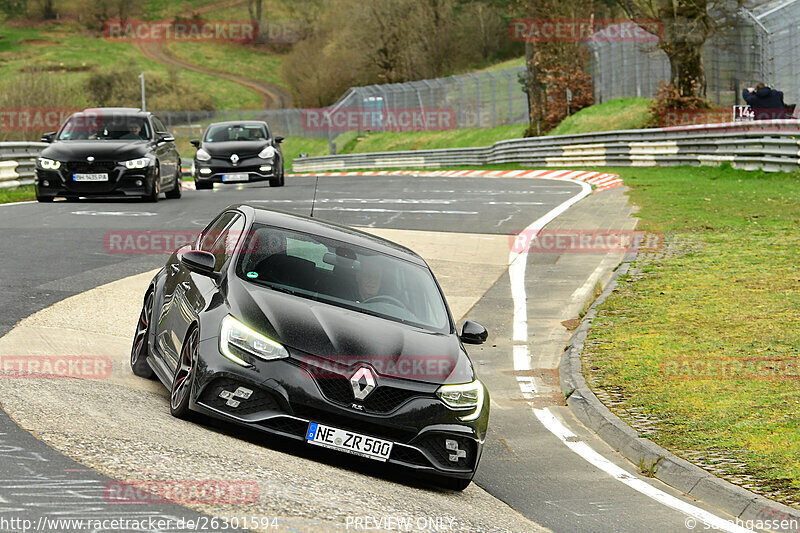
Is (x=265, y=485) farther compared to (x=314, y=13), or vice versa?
(x=314, y=13)

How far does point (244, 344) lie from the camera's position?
699 centimetres

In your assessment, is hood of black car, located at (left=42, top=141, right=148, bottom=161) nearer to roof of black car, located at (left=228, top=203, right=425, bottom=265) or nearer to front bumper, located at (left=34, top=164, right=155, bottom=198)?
front bumper, located at (left=34, top=164, right=155, bottom=198)

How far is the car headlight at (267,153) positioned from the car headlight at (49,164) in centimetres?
698

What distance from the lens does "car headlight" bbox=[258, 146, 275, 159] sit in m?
27.8

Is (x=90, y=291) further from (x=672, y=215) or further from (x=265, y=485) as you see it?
(x=672, y=215)

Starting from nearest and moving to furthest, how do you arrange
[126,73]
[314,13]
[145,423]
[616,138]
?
[145,423]
[616,138]
[126,73]
[314,13]

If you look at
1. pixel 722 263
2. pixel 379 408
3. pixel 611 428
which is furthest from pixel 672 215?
pixel 379 408

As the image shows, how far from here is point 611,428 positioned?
8953mm

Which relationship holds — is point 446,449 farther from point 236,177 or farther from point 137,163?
point 236,177

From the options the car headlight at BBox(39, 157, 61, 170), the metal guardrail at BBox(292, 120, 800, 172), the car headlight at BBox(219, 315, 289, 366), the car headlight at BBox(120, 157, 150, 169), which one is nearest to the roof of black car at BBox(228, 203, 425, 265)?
the car headlight at BBox(219, 315, 289, 366)

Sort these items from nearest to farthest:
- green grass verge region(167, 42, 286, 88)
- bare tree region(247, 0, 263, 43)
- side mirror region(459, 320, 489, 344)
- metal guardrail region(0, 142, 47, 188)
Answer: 1. side mirror region(459, 320, 489, 344)
2. metal guardrail region(0, 142, 47, 188)
3. green grass verge region(167, 42, 286, 88)
4. bare tree region(247, 0, 263, 43)

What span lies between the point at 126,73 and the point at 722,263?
104551 millimetres

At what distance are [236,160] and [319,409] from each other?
21450mm

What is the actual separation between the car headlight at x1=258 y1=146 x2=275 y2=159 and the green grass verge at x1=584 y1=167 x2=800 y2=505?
10965 mm
